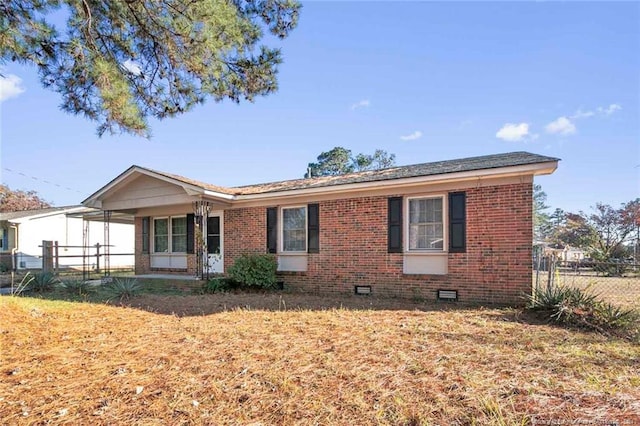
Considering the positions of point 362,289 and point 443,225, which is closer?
point 443,225

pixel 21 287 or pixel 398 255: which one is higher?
pixel 398 255

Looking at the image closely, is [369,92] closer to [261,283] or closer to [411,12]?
[411,12]

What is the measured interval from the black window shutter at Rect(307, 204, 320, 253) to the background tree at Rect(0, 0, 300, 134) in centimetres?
451

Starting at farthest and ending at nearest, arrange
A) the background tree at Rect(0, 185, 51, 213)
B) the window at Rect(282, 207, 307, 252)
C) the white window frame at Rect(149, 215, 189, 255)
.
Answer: the background tree at Rect(0, 185, 51, 213) → the white window frame at Rect(149, 215, 189, 255) → the window at Rect(282, 207, 307, 252)

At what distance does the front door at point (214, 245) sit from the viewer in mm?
12977

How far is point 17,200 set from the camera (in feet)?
130

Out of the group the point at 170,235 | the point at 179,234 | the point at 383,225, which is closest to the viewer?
the point at 383,225

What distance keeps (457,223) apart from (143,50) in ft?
24.0

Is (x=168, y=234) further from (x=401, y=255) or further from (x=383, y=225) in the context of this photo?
(x=401, y=255)

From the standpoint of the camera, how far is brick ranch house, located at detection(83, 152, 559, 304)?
8.43 m

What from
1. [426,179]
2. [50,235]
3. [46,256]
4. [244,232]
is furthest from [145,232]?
[50,235]

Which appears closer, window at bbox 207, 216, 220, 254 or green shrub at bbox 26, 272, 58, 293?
green shrub at bbox 26, 272, 58, 293

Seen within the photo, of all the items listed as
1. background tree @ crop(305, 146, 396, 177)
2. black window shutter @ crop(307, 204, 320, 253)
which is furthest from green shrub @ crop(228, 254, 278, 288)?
background tree @ crop(305, 146, 396, 177)

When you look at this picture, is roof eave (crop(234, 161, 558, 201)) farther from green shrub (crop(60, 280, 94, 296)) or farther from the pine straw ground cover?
green shrub (crop(60, 280, 94, 296))
